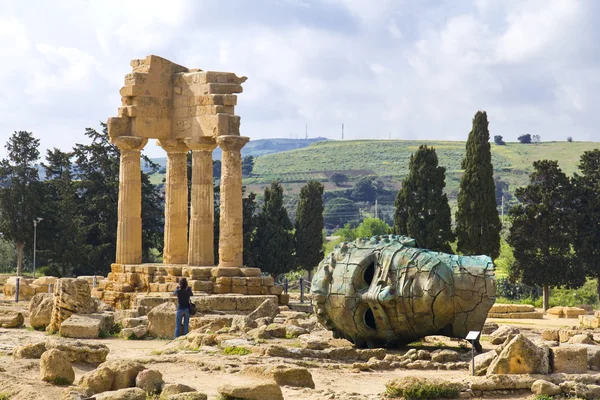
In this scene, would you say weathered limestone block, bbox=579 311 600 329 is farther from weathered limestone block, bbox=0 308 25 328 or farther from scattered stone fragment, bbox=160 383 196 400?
scattered stone fragment, bbox=160 383 196 400

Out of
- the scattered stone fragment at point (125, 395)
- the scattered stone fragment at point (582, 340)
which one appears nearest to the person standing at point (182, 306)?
the scattered stone fragment at point (582, 340)

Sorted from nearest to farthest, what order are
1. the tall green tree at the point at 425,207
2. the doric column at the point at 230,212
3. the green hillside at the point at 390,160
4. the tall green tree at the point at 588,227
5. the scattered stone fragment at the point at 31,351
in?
the scattered stone fragment at the point at 31,351
the doric column at the point at 230,212
the tall green tree at the point at 588,227
the tall green tree at the point at 425,207
the green hillside at the point at 390,160

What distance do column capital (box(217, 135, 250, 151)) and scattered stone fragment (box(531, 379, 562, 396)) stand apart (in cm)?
1855

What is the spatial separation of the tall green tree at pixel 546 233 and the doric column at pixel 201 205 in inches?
688

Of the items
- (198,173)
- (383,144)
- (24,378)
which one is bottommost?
(24,378)

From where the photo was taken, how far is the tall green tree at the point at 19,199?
2261 inches

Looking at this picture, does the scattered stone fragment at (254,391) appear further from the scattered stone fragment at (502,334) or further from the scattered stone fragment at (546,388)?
the scattered stone fragment at (502,334)

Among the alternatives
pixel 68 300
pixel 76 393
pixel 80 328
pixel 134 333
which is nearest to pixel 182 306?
pixel 134 333

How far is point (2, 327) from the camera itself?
1101 inches

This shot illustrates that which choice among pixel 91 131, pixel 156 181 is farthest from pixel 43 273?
pixel 156 181

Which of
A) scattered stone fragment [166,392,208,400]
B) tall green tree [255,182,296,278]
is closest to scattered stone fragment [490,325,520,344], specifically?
scattered stone fragment [166,392,208,400]

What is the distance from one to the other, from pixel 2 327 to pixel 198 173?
9618mm

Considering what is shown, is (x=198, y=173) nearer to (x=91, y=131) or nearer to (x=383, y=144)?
(x=91, y=131)

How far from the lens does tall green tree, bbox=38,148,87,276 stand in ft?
182
